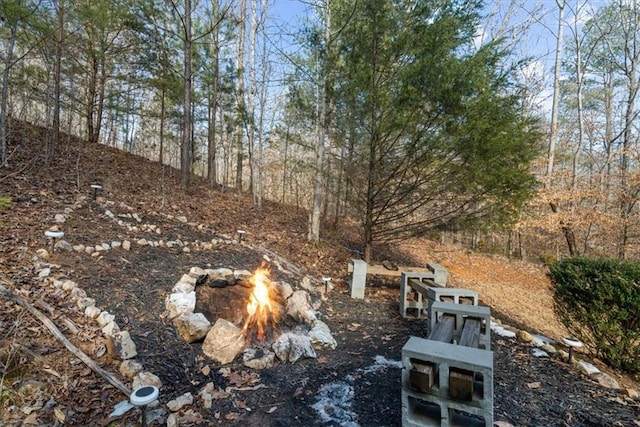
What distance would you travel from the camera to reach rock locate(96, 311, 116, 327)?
2.57m

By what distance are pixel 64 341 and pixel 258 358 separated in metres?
1.52

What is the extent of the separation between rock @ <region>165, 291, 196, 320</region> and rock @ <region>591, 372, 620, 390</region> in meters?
3.81

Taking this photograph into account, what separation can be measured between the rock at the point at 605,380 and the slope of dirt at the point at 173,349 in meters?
0.14

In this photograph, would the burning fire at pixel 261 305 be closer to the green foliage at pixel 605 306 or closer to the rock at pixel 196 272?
the rock at pixel 196 272

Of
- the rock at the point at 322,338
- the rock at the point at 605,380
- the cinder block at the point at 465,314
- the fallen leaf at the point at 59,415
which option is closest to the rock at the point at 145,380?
the fallen leaf at the point at 59,415

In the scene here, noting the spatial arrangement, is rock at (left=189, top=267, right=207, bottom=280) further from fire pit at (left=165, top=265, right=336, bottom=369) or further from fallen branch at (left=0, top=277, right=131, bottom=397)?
fallen branch at (left=0, top=277, right=131, bottom=397)

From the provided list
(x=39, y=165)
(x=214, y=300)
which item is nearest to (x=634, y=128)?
(x=214, y=300)

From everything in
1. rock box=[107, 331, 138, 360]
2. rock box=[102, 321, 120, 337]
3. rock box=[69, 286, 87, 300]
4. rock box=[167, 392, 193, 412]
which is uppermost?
rock box=[69, 286, 87, 300]

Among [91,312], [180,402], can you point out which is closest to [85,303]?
[91,312]

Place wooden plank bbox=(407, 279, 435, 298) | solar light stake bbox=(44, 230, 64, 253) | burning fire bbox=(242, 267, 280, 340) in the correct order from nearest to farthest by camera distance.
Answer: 1. solar light stake bbox=(44, 230, 64, 253)
2. burning fire bbox=(242, 267, 280, 340)
3. wooden plank bbox=(407, 279, 435, 298)

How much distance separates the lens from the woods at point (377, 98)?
4336mm

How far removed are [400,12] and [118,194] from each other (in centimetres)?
608

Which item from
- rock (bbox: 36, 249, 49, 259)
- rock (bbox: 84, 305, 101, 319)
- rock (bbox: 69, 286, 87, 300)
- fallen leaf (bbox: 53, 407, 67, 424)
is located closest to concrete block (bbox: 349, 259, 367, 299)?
rock (bbox: 84, 305, 101, 319)

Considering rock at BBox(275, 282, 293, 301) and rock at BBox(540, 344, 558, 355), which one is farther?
rock at BBox(275, 282, 293, 301)
